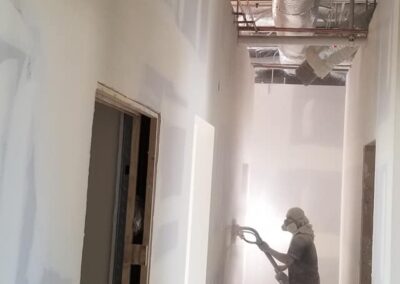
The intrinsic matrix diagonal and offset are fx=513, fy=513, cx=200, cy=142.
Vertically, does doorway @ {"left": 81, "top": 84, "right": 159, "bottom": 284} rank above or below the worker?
above

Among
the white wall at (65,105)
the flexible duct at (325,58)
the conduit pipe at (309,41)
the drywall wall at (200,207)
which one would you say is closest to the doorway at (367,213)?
the conduit pipe at (309,41)

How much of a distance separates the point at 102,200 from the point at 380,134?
6.21 feet

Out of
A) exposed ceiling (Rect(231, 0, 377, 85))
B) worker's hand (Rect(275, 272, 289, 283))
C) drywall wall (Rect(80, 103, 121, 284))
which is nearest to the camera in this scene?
drywall wall (Rect(80, 103, 121, 284))

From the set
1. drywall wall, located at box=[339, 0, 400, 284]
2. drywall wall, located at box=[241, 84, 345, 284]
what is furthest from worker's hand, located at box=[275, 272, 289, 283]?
drywall wall, located at box=[241, 84, 345, 284]

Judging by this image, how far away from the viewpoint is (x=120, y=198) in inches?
98.3

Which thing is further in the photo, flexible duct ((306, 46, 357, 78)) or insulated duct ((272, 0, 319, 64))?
flexible duct ((306, 46, 357, 78))

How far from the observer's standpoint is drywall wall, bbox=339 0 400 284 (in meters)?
2.88

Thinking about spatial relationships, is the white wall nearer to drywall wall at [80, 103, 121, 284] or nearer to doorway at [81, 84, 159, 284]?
doorway at [81, 84, 159, 284]

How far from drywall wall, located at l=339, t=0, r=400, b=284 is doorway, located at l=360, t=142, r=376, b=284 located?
0.14m

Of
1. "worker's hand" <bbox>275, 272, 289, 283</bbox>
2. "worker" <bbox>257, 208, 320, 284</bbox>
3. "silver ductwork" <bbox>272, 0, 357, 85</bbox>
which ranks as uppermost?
"silver ductwork" <bbox>272, 0, 357, 85</bbox>

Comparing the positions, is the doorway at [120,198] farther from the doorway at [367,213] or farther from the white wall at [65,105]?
the doorway at [367,213]

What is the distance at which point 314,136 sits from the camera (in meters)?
6.75

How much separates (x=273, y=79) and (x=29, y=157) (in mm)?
6039

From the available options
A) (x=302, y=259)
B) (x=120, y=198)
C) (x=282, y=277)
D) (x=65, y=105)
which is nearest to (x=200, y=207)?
(x=120, y=198)
